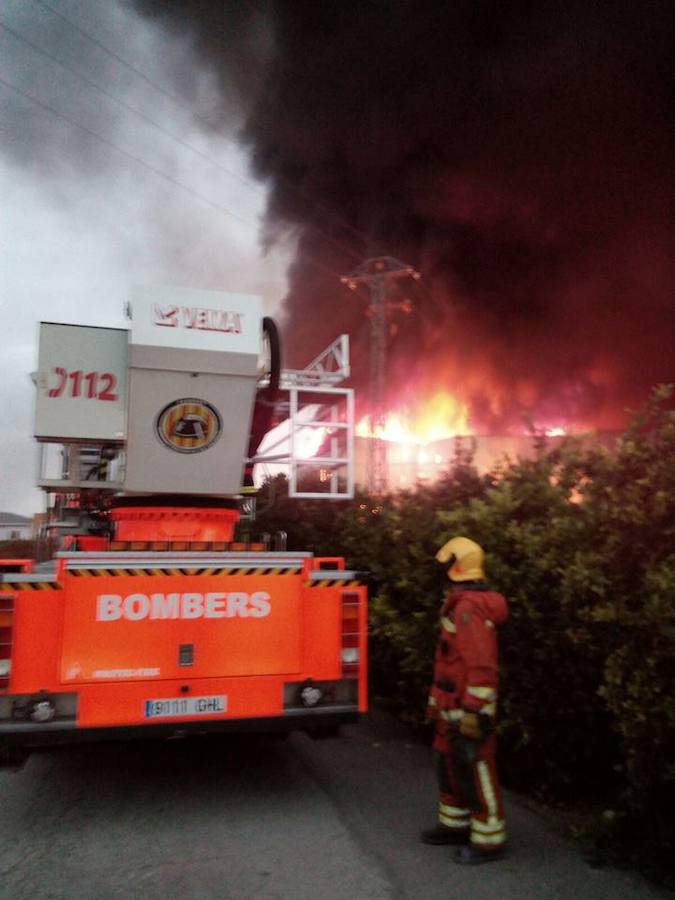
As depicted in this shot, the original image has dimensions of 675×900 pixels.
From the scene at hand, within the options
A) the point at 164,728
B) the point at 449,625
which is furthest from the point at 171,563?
the point at 449,625

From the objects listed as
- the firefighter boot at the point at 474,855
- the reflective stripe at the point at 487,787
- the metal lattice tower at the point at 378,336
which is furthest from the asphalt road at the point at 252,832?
the metal lattice tower at the point at 378,336

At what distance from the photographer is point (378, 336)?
1404 inches

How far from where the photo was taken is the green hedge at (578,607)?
11.9 feet

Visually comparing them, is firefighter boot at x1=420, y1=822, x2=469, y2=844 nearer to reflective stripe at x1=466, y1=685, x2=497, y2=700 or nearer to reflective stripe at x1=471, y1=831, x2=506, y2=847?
reflective stripe at x1=471, y1=831, x2=506, y2=847

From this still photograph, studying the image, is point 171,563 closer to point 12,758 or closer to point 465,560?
point 12,758

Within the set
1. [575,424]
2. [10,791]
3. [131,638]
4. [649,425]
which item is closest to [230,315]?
[131,638]

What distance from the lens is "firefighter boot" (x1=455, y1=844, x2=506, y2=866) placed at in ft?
13.0

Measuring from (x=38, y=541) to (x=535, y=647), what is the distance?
4.97 meters

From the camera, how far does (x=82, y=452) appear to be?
22.3 feet

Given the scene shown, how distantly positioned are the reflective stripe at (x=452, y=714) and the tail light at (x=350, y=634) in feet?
3.57

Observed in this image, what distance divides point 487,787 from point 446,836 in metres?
0.46

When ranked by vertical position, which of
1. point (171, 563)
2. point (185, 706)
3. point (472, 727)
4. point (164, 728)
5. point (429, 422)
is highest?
point (429, 422)

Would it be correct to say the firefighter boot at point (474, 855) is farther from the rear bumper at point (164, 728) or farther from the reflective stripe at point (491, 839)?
the rear bumper at point (164, 728)

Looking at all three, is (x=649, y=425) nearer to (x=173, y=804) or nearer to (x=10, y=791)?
(x=173, y=804)
